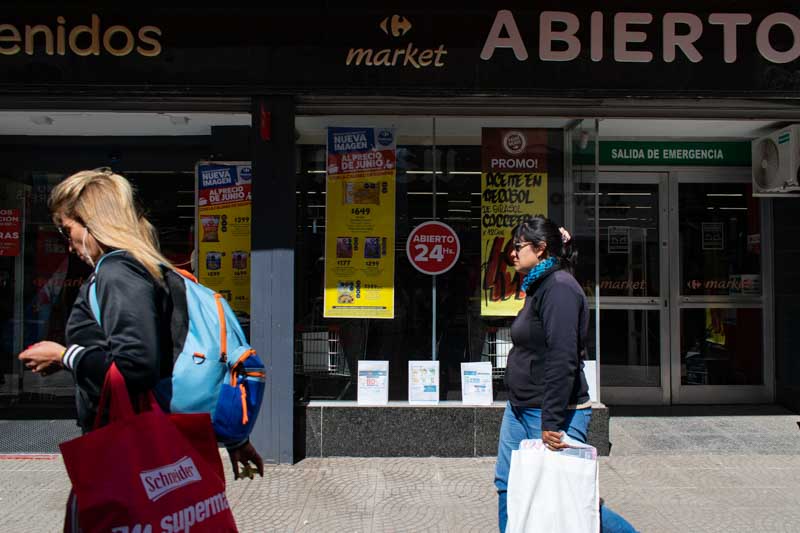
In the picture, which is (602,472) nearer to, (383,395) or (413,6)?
(383,395)

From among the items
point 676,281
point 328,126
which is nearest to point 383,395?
point 328,126

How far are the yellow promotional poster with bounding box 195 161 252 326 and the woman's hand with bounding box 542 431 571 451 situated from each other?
3884 mm

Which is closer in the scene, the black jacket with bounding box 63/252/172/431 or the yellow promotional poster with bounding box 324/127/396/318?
the black jacket with bounding box 63/252/172/431

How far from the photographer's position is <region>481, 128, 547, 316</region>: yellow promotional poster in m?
6.27

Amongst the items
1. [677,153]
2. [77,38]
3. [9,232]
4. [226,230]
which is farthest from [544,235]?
[9,232]

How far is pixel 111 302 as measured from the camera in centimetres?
206

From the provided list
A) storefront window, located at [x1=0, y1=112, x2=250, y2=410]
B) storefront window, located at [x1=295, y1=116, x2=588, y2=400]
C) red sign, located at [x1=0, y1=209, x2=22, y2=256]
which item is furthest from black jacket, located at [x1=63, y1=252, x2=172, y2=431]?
red sign, located at [x1=0, y1=209, x2=22, y2=256]

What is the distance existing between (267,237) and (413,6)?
232 cm

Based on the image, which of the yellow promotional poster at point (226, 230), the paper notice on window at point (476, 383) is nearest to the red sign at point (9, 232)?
the yellow promotional poster at point (226, 230)

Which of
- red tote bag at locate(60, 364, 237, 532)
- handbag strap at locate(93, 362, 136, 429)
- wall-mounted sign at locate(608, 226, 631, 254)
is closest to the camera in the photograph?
red tote bag at locate(60, 364, 237, 532)

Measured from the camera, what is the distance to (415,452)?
589 cm

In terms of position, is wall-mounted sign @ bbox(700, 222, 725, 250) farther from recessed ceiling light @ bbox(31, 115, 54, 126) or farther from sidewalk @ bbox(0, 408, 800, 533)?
recessed ceiling light @ bbox(31, 115, 54, 126)

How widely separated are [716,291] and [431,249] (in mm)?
3695

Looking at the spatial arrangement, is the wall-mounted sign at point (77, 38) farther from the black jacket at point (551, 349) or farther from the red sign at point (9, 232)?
the black jacket at point (551, 349)
